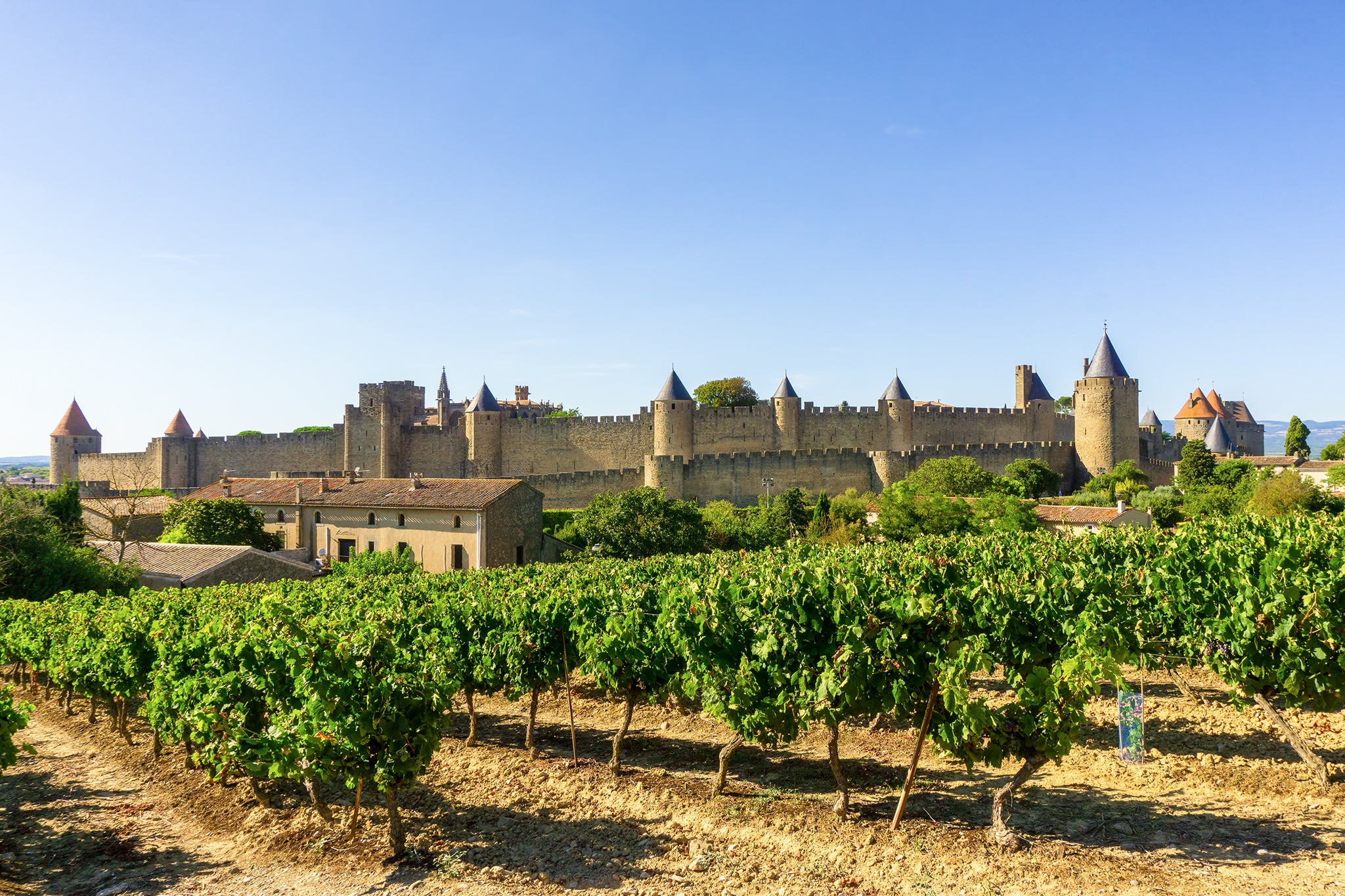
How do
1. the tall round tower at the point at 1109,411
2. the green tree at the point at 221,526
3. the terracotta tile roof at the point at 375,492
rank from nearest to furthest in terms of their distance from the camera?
the terracotta tile roof at the point at 375,492
the green tree at the point at 221,526
the tall round tower at the point at 1109,411

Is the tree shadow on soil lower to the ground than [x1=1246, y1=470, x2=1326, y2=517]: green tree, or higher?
lower

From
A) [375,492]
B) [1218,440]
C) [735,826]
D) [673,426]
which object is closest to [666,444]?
[673,426]

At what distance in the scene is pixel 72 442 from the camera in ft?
162

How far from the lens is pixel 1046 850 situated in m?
6.16

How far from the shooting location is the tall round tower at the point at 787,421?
46.1m

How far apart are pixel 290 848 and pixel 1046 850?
589cm

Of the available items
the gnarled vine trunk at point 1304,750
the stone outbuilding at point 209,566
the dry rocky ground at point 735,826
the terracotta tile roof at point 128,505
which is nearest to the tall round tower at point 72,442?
the terracotta tile roof at point 128,505

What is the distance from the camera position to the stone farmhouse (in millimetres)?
42375

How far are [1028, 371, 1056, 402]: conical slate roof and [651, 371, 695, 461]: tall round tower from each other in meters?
21.5

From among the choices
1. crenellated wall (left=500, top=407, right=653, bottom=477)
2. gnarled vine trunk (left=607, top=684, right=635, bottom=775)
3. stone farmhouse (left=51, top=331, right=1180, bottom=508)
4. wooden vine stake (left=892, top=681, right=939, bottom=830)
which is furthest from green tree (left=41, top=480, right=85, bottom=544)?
wooden vine stake (left=892, top=681, right=939, bottom=830)

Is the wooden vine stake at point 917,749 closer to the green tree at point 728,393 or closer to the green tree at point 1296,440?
the green tree at point 728,393

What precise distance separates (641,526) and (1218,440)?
3962 cm

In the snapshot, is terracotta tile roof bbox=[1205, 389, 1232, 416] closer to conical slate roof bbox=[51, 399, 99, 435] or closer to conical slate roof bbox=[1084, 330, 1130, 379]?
conical slate roof bbox=[1084, 330, 1130, 379]

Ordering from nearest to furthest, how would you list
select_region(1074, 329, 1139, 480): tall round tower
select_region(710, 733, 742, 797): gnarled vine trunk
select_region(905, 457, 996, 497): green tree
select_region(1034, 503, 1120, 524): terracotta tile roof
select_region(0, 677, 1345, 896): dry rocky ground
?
select_region(0, 677, 1345, 896): dry rocky ground → select_region(710, 733, 742, 797): gnarled vine trunk → select_region(1034, 503, 1120, 524): terracotta tile roof → select_region(905, 457, 996, 497): green tree → select_region(1074, 329, 1139, 480): tall round tower
